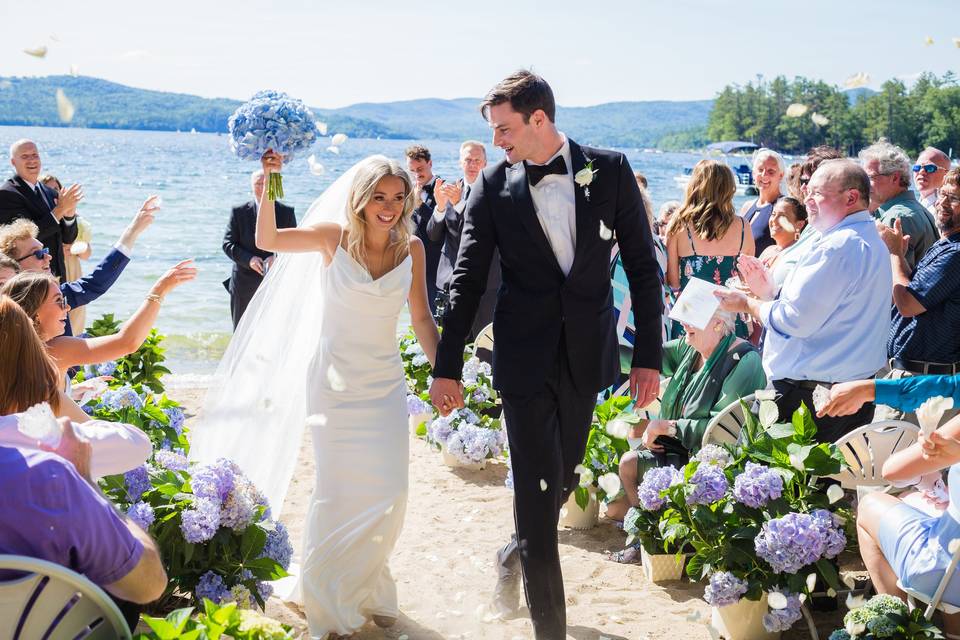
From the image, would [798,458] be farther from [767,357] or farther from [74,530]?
[74,530]

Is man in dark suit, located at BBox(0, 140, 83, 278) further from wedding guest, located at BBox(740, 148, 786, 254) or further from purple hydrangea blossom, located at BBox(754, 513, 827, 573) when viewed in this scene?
purple hydrangea blossom, located at BBox(754, 513, 827, 573)

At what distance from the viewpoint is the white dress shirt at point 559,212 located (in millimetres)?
3705

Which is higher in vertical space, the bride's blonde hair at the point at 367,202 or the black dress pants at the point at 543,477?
the bride's blonde hair at the point at 367,202

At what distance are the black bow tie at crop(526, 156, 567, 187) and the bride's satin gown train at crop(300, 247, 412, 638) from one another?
0.91 meters

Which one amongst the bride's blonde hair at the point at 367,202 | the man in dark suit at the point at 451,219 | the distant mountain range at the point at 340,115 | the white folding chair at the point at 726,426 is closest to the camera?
the bride's blonde hair at the point at 367,202

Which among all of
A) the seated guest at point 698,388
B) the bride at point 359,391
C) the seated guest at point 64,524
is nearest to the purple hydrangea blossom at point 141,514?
the seated guest at point 64,524

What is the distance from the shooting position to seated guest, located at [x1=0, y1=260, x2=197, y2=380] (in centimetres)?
340

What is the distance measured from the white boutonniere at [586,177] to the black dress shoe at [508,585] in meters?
1.62

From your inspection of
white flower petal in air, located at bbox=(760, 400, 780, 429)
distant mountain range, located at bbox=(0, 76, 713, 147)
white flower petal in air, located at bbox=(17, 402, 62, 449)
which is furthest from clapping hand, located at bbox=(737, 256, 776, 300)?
distant mountain range, located at bbox=(0, 76, 713, 147)

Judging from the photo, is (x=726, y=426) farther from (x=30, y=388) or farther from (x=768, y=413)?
(x=30, y=388)

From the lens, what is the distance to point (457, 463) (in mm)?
6633

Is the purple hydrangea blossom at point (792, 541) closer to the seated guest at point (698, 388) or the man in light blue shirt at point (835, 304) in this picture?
the man in light blue shirt at point (835, 304)

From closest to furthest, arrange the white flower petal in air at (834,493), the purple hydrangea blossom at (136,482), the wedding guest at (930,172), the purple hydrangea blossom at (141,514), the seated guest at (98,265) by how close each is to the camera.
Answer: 1. the purple hydrangea blossom at (141,514)
2. the purple hydrangea blossom at (136,482)
3. the white flower petal in air at (834,493)
4. the seated guest at (98,265)
5. the wedding guest at (930,172)

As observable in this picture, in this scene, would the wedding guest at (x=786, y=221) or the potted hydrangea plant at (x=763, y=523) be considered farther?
the wedding guest at (x=786, y=221)
